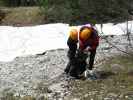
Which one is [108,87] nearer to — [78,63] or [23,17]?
[78,63]

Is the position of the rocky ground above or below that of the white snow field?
above

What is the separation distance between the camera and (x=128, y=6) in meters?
9.19

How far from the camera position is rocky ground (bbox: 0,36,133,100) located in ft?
32.0

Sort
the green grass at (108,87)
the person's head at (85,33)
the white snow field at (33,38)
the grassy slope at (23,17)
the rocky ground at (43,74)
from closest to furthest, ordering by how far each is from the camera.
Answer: the green grass at (108,87) < the rocky ground at (43,74) < the person's head at (85,33) < the white snow field at (33,38) < the grassy slope at (23,17)

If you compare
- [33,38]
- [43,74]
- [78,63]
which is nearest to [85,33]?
[78,63]

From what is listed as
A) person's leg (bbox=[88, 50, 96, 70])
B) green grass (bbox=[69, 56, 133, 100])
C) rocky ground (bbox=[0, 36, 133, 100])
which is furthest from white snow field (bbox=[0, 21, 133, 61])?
green grass (bbox=[69, 56, 133, 100])

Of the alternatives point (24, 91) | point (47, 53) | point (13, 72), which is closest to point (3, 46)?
point (47, 53)

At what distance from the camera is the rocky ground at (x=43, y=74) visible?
976cm

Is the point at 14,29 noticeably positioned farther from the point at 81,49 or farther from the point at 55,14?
the point at 81,49

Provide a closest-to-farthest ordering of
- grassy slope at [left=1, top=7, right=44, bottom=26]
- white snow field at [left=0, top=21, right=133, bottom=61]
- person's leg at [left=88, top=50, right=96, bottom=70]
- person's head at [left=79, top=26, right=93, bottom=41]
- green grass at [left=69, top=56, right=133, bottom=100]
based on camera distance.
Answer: green grass at [left=69, top=56, right=133, bottom=100] < person's head at [left=79, top=26, right=93, bottom=41] < person's leg at [left=88, top=50, right=96, bottom=70] < white snow field at [left=0, top=21, right=133, bottom=61] < grassy slope at [left=1, top=7, right=44, bottom=26]

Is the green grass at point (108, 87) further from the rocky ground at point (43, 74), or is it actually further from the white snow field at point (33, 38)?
the white snow field at point (33, 38)

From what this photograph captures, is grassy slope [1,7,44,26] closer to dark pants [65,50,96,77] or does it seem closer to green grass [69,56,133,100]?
dark pants [65,50,96,77]

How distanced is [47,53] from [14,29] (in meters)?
4.69

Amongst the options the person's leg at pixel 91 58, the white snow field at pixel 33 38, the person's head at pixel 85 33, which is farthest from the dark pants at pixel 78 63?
the white snow field at pixel 33 38
